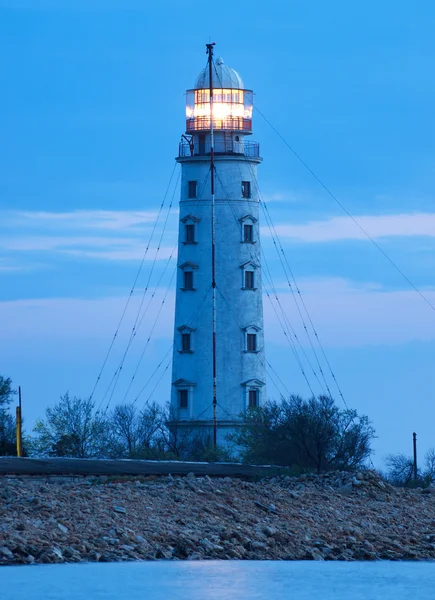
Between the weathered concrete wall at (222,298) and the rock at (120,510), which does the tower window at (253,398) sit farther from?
the rock at (120,510)

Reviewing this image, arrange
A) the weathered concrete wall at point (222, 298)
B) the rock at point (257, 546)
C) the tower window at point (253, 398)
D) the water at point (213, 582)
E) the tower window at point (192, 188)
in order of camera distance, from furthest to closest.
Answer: the tower window at point (192, 188), the weathered concrete wall at point (222, 298), the tower window at point (253, 398), the rock at point (257, 546), the water at point (213, 582)

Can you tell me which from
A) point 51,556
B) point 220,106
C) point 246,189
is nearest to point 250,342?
point 246,189

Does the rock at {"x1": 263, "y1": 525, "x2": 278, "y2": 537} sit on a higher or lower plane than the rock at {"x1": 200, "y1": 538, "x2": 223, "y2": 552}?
higher

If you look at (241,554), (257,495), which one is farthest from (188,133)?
(241,554)

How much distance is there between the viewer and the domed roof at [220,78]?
221 ft

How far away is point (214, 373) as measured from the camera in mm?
63375

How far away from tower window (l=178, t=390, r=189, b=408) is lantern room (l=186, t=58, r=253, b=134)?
946cm

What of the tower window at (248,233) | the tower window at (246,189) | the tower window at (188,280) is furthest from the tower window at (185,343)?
the tower window at (246,189)

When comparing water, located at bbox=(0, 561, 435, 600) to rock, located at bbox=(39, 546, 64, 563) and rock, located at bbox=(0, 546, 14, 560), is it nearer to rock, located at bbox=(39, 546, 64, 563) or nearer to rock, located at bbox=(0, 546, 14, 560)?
rock, located at bbox=(39, 546, 64, 563)

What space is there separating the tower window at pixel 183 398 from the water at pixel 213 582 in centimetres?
2995

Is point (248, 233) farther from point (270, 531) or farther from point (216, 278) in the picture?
point (270, 531)

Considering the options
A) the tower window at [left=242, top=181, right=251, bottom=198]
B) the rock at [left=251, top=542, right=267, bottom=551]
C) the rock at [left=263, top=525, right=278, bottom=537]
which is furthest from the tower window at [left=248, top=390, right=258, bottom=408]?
the rock at [left=251, top=542, right=267, bottom=551]

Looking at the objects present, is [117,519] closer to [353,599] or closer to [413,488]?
[353,599]

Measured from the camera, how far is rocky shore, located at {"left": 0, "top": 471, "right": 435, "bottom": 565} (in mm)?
34188
